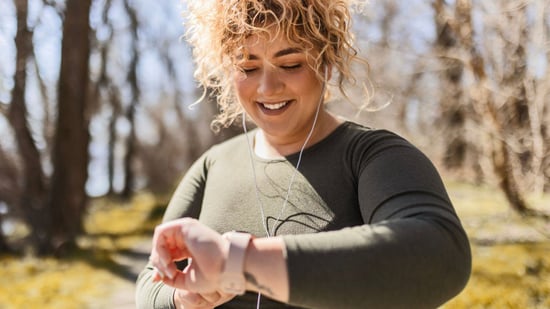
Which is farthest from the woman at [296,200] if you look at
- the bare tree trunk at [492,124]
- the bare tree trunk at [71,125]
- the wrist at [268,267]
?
the bare tree trunk at [71,125]

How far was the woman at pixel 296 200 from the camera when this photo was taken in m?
0.81

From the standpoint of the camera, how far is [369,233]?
0.85m

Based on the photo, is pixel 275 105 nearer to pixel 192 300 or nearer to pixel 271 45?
pixel 271 45

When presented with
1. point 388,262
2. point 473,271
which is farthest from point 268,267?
point 473,271

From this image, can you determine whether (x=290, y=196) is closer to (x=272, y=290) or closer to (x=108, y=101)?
(x=272, y=290)

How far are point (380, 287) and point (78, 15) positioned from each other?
6.77 metres

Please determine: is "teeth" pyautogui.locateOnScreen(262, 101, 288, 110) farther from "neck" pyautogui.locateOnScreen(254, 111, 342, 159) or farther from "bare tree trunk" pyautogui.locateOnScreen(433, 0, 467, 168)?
"bare tree trunk" pyautogui.locateOnScreen(433, 0, 467, 168)

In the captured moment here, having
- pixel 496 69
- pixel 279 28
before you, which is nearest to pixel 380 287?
pixel 279 28

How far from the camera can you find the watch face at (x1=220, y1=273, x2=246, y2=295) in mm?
815

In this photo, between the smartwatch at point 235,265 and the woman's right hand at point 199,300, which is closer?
the smartwatch at point 235,265

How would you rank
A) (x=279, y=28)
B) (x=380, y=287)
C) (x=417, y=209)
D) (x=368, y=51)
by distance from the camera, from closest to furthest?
(x=380, y=287) → (x=417, y=209) → (x=279, y=28) → (x=368, y=51)

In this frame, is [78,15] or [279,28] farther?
[78,15]

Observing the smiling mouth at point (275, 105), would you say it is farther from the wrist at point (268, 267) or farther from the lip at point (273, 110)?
the wrist at point (268, 267)

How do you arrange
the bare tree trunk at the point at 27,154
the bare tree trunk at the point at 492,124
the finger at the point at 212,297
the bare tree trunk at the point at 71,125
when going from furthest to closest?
the bare tree trunk at the point at 71,125
the bare tree trunk at the point at 27,154
the bare tree trunk at the point at 492,124
the finger at the point at 212,297
